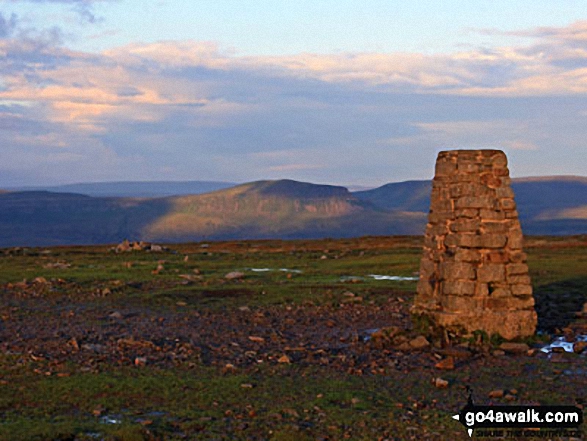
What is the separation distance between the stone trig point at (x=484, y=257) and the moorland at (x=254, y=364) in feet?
1.58

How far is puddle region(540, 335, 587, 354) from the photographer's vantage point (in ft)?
54.7

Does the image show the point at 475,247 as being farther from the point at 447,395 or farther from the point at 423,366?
the point at 447,395

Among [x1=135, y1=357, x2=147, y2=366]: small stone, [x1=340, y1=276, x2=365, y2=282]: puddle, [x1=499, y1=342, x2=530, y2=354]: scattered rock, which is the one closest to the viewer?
[x1=135, y1=357, x2=147, y2=366]: small stone

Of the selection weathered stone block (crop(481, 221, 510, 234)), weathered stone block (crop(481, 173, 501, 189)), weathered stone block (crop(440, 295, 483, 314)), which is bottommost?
weathered stone block (crop(440, 295, 483, 314))

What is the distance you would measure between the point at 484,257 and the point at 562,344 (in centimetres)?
272

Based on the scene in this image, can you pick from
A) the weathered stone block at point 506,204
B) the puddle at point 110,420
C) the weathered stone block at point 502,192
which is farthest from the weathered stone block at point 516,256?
the puddle at point 110,420

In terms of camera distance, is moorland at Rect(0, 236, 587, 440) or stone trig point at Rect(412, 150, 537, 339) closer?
moorland at Rect(0, 236, 587, 440)

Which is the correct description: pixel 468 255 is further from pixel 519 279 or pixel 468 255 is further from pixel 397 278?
pixel 397 278

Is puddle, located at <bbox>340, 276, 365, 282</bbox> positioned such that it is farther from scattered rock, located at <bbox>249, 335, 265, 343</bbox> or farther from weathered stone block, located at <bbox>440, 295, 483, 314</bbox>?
weathered stone block, located at <bbox>440, 295, 483, 314</bbox>

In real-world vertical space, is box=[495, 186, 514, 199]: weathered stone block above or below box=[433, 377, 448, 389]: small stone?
above

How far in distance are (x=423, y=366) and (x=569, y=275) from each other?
54.8 ft

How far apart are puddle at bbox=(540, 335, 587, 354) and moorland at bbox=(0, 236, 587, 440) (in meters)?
0.22

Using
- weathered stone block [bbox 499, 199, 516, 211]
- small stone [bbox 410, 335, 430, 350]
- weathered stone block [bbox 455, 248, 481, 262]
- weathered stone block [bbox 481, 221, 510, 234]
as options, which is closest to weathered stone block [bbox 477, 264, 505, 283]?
weathered stone block [bbox 455, 248, 481, 262]

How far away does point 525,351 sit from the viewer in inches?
645
